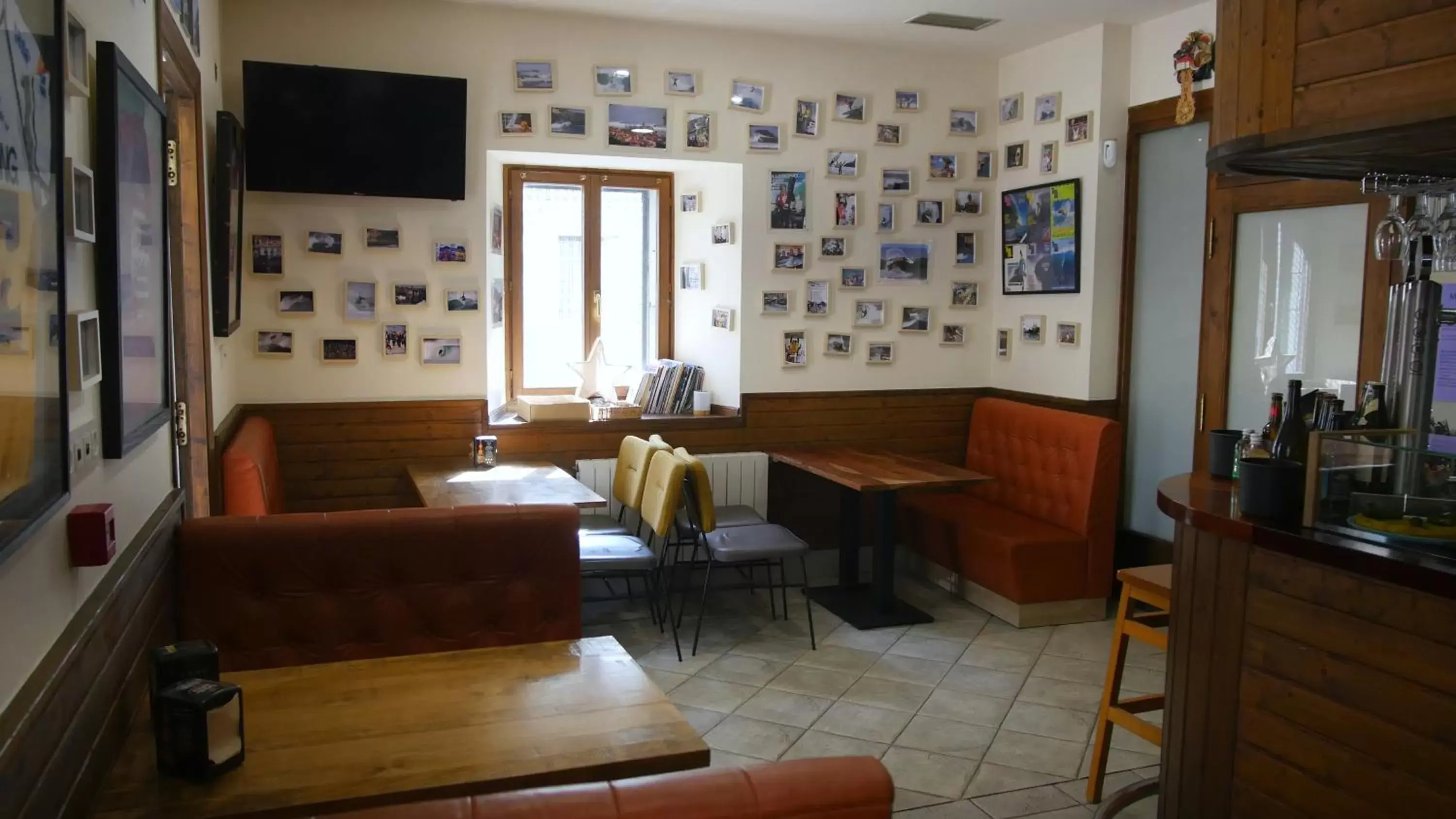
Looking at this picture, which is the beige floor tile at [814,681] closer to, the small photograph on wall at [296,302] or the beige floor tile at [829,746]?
the beige floor tile at [829,746]

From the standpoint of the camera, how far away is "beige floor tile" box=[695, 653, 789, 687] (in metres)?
4.30

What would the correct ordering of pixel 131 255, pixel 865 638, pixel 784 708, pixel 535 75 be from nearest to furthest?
pixel 131 255, pixel 784 708, pixel 865 638, pixel 535 75

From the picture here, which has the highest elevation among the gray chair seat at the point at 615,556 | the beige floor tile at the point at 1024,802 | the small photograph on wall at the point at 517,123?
the small photograph on wall at the point at 517,123

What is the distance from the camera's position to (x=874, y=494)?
5.77 meters

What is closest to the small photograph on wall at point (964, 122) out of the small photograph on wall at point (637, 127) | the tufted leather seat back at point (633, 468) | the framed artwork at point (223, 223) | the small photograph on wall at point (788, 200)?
the small photograph on wall at point (788, 200)

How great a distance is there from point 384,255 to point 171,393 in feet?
8.28

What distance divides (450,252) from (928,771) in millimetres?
3236

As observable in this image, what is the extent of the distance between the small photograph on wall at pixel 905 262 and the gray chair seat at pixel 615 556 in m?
2.21

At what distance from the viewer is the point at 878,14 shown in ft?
16.8

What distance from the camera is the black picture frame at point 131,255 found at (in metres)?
1.86

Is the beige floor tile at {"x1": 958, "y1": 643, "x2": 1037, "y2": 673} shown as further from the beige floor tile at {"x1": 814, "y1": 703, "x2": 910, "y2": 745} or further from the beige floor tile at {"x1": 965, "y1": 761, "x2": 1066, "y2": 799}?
the beige floor tile at {"x1": 965, "y1": 761, "x2": 1066, "y2": 799}

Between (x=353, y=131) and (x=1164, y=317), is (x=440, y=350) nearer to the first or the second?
(x=353, y=131)

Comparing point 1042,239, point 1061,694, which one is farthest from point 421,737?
point 1042,239

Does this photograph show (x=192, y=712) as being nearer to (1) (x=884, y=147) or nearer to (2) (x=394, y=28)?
(2) (x=394, y=28)
